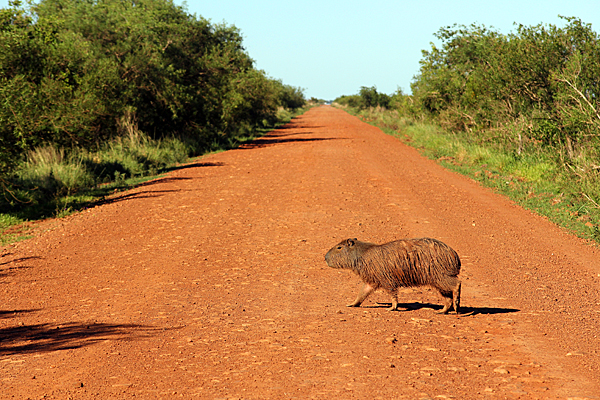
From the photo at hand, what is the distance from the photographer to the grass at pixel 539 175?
1160 centimetres

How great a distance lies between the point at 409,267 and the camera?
6.14 metres

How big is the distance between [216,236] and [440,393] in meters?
6.36

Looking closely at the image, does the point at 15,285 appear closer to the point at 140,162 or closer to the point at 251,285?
the point at 251,285

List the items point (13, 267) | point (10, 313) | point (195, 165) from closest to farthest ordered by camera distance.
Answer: point (10, 313) → point (13, 267) → point (195, 165)

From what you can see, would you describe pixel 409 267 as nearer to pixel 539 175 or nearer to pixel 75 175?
pixel 539 175

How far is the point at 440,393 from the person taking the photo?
4.21 metres

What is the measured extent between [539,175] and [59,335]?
13.0 meters

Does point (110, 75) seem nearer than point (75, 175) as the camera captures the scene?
No

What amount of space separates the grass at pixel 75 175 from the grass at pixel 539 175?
1019 cm

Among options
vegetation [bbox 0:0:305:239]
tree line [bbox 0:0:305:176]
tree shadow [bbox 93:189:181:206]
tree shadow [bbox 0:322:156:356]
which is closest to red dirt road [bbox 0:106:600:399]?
tree shadow [bbox 0:322:156:356]

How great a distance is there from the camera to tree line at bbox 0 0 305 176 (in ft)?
47.9

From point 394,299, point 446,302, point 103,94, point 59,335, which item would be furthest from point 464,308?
point 103,94

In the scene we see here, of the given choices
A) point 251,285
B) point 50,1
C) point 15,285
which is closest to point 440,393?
point 251,285

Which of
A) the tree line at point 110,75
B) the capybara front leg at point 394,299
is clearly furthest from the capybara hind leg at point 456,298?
the tree line at point 110,75
